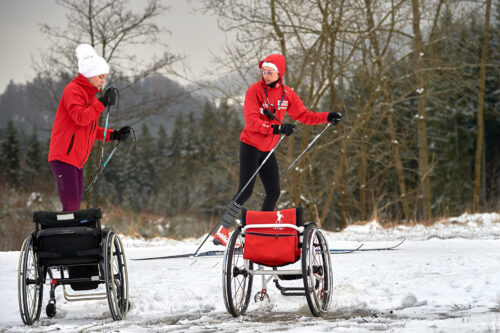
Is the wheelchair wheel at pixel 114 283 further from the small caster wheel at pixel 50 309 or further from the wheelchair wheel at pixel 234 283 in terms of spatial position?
the wheelchair wheel at pixel 234 283

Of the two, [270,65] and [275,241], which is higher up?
[270,65]

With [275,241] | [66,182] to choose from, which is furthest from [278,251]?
[66,182]

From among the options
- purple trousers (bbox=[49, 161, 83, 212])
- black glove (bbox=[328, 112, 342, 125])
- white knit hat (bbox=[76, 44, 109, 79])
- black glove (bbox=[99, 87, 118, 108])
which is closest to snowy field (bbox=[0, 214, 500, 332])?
purple trousers (bbox=[49, 161, 83, 212])

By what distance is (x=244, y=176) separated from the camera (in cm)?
602

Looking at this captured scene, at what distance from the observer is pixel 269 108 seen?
5867mm

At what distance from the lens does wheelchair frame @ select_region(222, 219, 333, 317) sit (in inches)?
153

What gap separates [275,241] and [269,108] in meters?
2.10

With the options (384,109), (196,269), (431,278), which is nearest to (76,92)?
(196,269)

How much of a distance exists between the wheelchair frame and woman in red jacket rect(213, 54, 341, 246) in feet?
5.20

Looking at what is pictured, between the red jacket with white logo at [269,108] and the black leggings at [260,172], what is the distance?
8 cm

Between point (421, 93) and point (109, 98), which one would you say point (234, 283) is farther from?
point (421, 93)

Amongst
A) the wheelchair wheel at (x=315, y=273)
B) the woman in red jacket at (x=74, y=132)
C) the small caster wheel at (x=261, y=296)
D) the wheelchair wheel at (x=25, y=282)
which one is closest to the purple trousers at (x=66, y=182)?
the woman in red jacket at (x=74, y=132)

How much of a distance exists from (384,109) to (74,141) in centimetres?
1153

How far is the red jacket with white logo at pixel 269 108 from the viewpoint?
18.7 feet
